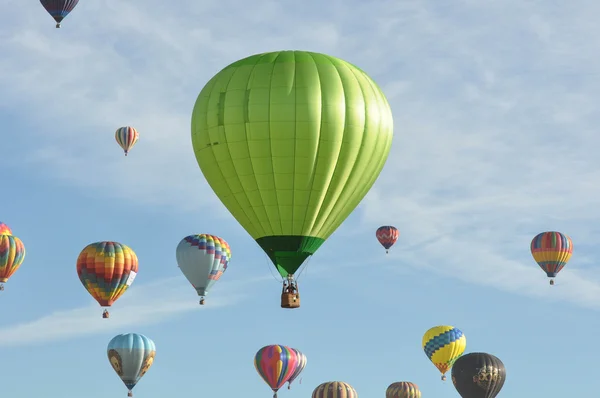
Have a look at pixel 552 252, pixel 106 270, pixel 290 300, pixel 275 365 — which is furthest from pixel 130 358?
pixel 290 300

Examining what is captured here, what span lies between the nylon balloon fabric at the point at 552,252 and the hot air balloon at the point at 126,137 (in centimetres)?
2318

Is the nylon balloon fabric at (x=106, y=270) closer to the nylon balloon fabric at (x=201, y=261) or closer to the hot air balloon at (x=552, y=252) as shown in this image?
the nylon balloon fabric at (x=201, y=261)

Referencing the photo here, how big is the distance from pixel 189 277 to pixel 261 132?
2437 centimetres

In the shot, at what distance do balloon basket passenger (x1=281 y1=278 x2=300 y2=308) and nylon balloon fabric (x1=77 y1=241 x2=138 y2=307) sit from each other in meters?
21.2

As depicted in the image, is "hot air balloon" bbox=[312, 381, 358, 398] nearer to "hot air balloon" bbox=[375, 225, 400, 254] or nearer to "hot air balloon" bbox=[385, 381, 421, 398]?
"hot air balloon" bbox=[385, 381, 421, 398]

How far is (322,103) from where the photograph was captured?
51969 millimetres

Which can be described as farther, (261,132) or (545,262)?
(545,262)

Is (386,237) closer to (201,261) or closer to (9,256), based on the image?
(201,261)

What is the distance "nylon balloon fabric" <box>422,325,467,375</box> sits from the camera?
81.7 m

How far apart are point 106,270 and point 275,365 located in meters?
11.0

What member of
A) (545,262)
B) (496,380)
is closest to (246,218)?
(496,380)

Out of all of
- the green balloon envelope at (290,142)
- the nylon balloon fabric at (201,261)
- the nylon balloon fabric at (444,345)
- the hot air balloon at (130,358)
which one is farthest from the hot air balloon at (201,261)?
A: the green balloon envelope at (290,142)

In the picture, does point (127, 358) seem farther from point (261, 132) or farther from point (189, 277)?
point (261, 132)

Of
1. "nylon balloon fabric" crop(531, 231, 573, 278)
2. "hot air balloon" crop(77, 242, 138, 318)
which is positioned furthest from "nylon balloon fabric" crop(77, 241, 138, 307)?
"nylon balloon fabric" crop(531, 231, 573, 278)
